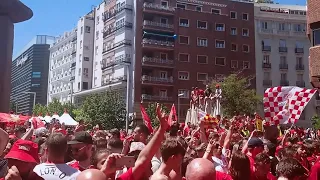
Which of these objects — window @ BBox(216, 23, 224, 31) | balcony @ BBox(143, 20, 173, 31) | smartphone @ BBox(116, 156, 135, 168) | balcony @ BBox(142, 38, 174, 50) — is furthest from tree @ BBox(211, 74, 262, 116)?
smartphone @ BBox(116, 156, 135, 168)

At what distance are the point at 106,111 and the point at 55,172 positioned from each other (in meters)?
47.1

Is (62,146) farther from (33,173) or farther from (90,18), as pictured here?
(90,18)

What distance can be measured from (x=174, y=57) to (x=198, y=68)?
3.82m

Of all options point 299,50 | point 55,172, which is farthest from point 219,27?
point 55,172

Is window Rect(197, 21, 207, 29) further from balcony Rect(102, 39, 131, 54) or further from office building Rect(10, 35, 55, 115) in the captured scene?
office building Rect(10, 35, 55, 115)

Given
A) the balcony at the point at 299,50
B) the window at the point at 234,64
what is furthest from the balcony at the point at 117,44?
the balcony at the point at 299,50

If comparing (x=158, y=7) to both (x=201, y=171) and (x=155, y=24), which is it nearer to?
(x=155, y=24)

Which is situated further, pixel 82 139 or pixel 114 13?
pixel 114 13

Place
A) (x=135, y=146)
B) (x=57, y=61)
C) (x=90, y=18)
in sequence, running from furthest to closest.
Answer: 1. (x=57, y=61)
2. (x=90, y=18)
3. (x=135, y=146)

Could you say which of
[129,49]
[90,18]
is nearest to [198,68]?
[129,49]

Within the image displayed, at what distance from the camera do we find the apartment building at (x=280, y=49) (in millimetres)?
60500

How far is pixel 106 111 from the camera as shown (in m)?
50.7

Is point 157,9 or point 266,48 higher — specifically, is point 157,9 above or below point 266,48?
above

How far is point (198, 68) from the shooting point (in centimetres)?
5631
